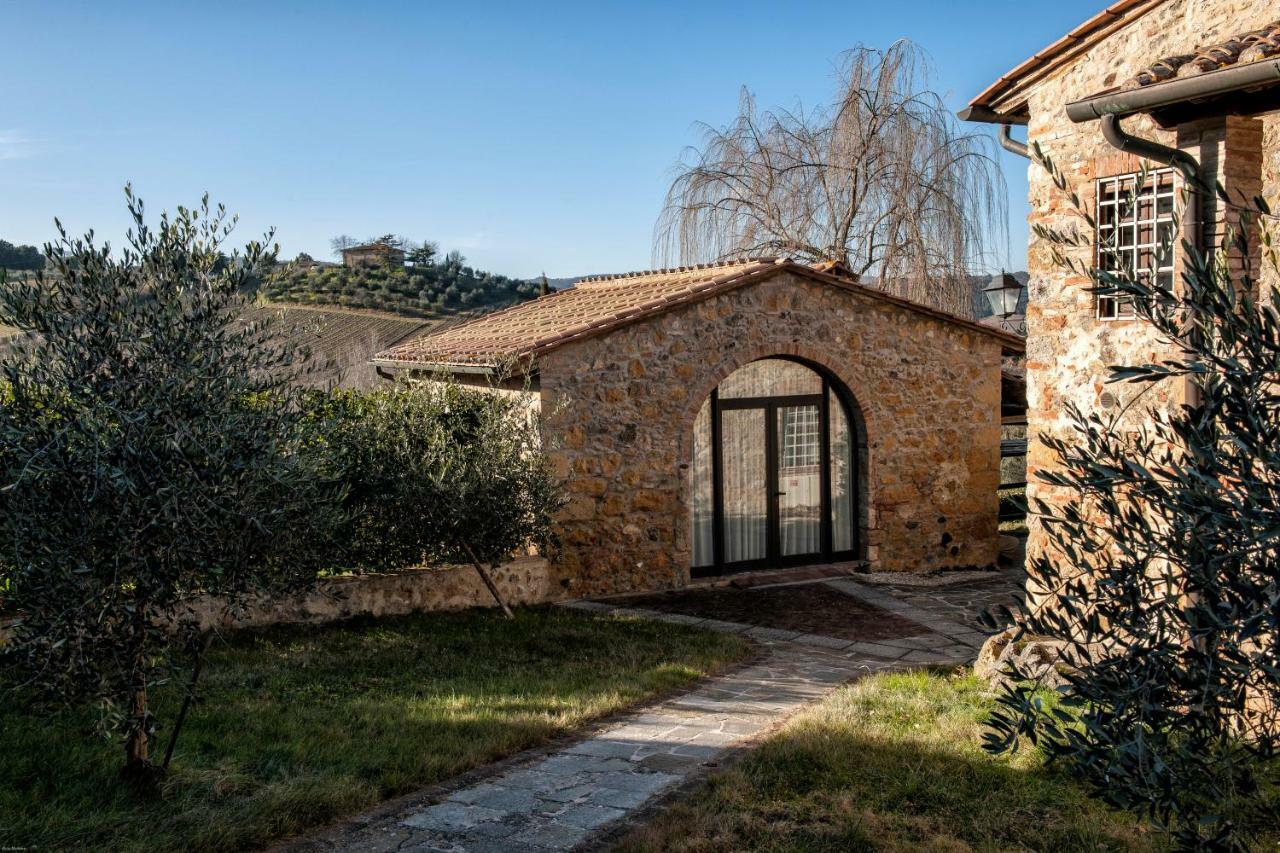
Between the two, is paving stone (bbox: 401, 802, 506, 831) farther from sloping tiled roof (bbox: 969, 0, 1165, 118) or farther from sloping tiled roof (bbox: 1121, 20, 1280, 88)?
sloping tiled roof (bbox: 969, 0, 1165, 118)

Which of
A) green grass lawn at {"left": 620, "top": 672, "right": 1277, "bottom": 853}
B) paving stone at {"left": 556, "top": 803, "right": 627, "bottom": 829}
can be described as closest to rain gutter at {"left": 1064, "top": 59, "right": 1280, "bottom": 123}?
green grass lawn at {"left": 620, "top": 672, "right": 1277, "bottom": 853}

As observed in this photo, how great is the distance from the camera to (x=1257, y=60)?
5.74 m

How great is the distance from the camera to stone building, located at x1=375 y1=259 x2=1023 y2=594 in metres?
11.6

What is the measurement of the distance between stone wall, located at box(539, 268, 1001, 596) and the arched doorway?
372 millimetres

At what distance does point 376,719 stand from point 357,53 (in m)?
8.23

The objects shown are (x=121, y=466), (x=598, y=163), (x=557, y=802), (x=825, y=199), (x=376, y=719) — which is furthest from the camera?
(x=825, y=199)

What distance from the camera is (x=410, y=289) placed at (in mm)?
32312

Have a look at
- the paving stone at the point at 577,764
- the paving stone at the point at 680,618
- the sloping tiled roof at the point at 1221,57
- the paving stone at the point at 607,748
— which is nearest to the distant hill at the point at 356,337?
the paving stone at the point at 680,618

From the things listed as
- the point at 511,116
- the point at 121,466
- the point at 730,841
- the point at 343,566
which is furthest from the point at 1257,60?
the point at 511,116

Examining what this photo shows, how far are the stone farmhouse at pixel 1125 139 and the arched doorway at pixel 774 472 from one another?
15.2 ft

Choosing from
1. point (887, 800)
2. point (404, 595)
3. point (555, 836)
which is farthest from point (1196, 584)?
point (404, 595)

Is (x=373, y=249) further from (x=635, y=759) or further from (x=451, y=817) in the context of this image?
(x=451, y=817)

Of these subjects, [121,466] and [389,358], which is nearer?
[121,466]

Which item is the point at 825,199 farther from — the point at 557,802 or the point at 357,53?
the point at 557,802
